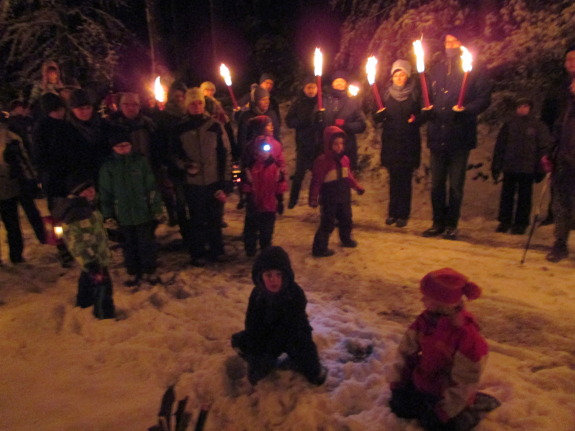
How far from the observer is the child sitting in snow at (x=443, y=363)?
2.96 meters

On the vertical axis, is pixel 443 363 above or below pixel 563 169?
below

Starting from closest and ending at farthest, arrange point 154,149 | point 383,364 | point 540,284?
1. point 383,364
2. point 540,284
3. point 154,149

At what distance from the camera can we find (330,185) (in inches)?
251

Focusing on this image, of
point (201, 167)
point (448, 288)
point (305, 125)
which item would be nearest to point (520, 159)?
point (305, 125)

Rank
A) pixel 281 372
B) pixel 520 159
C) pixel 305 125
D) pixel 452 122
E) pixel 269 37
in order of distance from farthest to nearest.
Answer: pixel 269 37
pixel 305 125
pixel 520 159
pixel 452 122
pixel 281 372

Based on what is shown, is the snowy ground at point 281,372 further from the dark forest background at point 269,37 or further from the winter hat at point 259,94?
the dark forest background at point 269,37

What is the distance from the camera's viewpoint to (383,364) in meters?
3.97

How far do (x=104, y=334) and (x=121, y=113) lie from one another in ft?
8.71

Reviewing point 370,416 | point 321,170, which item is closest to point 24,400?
point 370,416

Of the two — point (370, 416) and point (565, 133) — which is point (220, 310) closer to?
point (370, 416)

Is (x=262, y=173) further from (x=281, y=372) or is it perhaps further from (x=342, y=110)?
(x=281, y=372)

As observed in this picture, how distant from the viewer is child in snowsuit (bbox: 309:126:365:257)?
6.32 metres

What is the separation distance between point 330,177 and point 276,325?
291 cm

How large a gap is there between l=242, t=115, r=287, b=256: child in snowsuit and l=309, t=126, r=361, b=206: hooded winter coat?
17.8 inches
